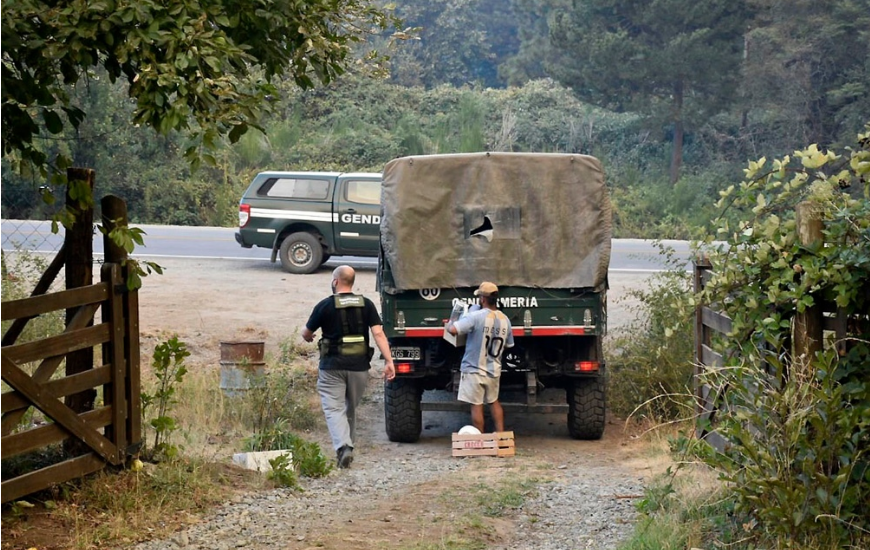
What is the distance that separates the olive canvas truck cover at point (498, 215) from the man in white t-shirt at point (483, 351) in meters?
0.53

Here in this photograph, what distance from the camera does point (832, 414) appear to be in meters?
5.31

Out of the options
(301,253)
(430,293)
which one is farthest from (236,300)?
(430,293)

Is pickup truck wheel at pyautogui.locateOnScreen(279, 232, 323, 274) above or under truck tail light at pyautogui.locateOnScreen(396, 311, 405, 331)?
above

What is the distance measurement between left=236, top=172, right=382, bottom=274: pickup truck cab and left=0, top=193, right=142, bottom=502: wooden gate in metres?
13.7

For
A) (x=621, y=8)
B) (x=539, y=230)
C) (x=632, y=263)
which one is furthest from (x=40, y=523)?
(x=621, y=8)

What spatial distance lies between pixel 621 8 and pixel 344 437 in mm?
28320

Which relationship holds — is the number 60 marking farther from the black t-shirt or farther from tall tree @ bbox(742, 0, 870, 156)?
tall tree @ bbox(742, 0, 870, 156)

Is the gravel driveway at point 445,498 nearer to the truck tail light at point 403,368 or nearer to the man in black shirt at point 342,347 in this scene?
the man in black shirt at point 342,347

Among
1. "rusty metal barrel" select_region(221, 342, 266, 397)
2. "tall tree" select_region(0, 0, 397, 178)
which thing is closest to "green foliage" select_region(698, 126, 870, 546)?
"tall tree" select_region(0, 0, 397, 178)

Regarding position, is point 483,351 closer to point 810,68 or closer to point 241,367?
point 241,367

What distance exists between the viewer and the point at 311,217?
21.3 m

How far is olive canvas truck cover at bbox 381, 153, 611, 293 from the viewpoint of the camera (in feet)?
36.7

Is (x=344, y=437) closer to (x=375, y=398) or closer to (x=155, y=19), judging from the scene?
(x=375, y=398)

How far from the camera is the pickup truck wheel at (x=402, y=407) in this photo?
11.0m
